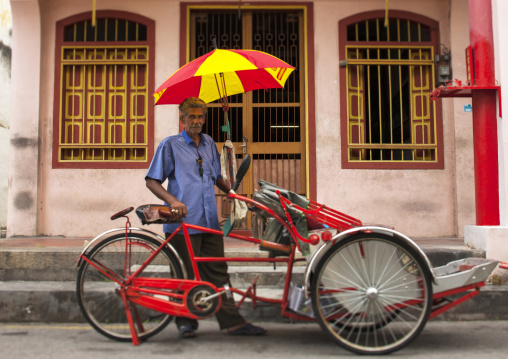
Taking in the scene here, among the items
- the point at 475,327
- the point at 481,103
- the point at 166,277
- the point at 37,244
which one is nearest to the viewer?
the point at 166,277

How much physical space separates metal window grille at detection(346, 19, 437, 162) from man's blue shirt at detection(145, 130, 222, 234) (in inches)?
152

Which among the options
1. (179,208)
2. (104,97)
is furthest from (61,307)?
(104,97)

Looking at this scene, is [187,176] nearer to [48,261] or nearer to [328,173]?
[48,261]

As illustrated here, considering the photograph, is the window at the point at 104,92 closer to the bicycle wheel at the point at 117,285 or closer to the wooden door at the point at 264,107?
the wooden door at the point at 264,107

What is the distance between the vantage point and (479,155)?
229 inches

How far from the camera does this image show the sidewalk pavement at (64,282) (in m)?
4.64

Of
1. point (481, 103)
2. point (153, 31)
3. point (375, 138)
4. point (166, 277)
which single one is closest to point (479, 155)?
point (481, 103)

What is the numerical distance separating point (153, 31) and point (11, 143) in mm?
2607

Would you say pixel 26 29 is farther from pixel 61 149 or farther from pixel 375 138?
pixel 375 138

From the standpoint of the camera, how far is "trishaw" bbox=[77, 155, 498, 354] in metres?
3.65

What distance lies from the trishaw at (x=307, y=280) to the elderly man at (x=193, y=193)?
169 mm

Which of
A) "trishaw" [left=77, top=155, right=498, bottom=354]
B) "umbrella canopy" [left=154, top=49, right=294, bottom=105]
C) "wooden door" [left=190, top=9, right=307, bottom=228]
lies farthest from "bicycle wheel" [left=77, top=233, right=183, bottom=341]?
"wooden door" [left=190, top=9, right=307, bottom=228]

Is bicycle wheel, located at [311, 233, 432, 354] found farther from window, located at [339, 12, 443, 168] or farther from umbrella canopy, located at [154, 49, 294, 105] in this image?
window, located at [339, 12, 443, 168]

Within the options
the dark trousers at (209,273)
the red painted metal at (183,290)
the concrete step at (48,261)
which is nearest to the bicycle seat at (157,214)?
the red painted metal at (183,290)
